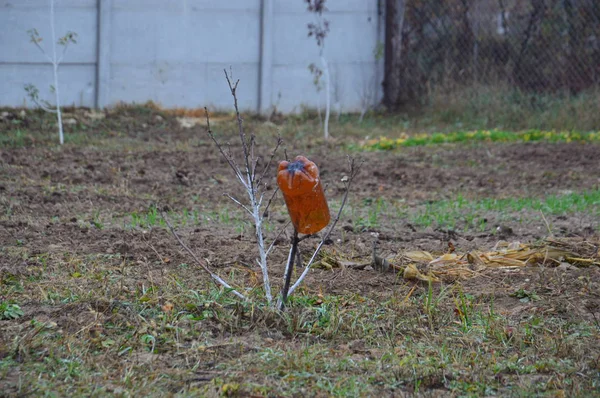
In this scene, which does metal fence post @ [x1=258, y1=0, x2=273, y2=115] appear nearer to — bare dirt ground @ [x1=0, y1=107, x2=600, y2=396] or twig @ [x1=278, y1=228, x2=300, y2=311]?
bare dirt ground @ [x1=0, y1=107, x2=600, y2=396]

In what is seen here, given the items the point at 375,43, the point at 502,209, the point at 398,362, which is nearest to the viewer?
the point at 398,362

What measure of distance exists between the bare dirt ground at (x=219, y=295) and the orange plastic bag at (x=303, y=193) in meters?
0.39

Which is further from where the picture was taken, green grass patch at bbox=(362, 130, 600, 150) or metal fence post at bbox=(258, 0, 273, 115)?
metal fence post at bbox=(258, 0, 273, 115)

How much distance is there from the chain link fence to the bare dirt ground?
4.76 metres

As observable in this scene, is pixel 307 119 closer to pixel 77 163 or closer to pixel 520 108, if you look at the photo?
pixel 520 108

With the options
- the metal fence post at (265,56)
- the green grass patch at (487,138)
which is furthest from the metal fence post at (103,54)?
the green grass patch at (487,138)

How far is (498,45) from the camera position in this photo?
454 inches

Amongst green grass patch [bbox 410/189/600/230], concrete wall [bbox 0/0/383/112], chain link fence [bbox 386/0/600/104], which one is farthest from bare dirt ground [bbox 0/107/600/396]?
chain link fence [bbox 386/0/600/104]

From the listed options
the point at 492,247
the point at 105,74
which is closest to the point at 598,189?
the point at 492,247

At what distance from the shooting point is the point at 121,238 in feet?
14.2

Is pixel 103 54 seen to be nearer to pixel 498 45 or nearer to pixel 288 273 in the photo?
pixel 498 45

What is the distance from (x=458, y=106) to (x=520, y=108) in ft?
3.03

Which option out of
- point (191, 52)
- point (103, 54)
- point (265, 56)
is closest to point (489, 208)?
point (265, 56)

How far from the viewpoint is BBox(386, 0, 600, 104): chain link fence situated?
36.4 ft
